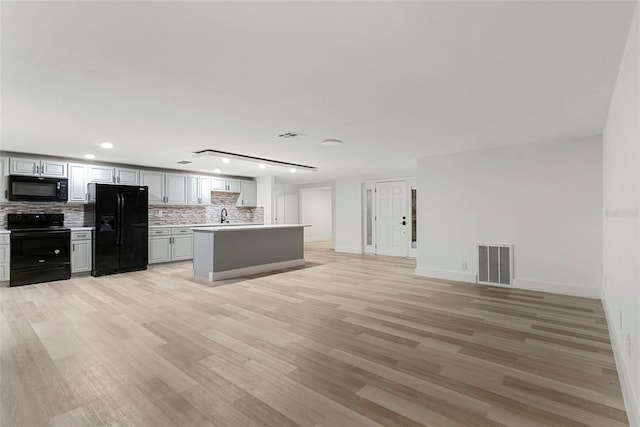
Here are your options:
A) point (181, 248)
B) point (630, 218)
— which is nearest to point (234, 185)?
point (181, 248)

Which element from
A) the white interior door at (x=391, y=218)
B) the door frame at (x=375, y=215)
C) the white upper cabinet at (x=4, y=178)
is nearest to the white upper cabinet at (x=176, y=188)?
the white upper cabinet at (x=4, y=178)

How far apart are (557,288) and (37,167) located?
335 inches

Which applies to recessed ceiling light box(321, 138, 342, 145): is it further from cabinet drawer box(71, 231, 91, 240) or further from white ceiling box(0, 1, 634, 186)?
cabinet drawer box(71, 231, 91, 240)

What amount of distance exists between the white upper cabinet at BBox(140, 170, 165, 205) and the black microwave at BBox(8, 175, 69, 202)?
137cm

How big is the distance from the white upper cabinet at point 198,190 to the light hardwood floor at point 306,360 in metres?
3.51

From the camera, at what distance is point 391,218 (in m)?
8.41

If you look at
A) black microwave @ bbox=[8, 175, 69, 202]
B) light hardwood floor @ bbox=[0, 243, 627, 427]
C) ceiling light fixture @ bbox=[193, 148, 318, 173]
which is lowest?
light hardwood floor @ bbox=[0, 243, 627, 427]

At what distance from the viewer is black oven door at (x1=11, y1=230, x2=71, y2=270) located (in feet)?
16.6

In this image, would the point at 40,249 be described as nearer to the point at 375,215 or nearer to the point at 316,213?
the point at 375,215

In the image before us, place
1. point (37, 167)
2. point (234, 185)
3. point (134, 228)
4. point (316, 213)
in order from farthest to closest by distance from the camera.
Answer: point (316, 213) → point (234, 185) → point (134, 228) → point (37, 167)

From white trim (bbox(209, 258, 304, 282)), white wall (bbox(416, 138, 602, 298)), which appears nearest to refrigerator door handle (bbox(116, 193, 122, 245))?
white trim (bbox(209, 258, 304, 282))

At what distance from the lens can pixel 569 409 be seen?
189 cm

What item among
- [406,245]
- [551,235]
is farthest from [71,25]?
[406,245]

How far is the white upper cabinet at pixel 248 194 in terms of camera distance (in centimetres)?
891
